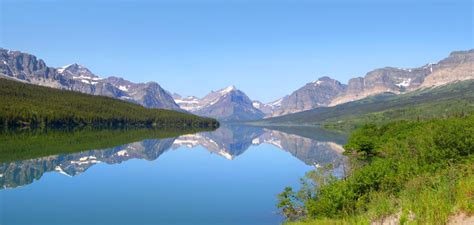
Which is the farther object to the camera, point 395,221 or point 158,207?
point 158,207

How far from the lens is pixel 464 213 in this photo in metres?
16.4

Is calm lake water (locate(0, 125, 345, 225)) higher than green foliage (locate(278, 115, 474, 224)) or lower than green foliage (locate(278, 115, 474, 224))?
lower

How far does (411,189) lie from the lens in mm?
23000

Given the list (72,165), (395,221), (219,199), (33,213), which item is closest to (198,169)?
(72,165)

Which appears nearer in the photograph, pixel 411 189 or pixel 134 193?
pixel 411 189

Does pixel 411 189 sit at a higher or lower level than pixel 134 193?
higher

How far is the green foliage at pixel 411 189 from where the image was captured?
17672 millimetres

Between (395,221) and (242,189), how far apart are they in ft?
133

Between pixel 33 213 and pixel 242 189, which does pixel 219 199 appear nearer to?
pixel 242 189

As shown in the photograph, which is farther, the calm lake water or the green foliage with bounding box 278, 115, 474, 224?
the calm lake water

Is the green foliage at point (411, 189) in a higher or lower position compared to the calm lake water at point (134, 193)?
higher

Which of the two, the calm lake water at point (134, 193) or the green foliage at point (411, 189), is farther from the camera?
the calm lake water at point (134, 193)

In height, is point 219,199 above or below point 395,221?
below

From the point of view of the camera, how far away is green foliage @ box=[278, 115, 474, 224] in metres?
17.7
